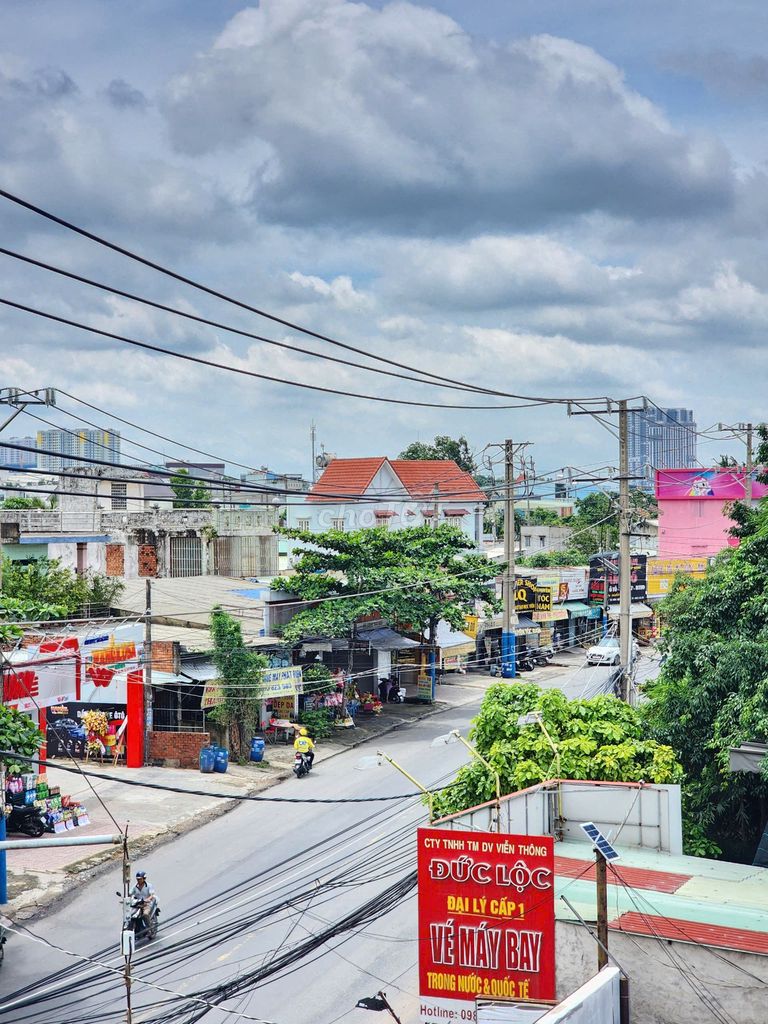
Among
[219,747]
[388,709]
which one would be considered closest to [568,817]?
[219,747]

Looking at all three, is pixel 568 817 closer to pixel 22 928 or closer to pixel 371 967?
pixel 371 967

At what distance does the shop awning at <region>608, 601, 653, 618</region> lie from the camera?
5888 cm

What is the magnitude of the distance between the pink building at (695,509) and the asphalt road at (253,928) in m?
40.1

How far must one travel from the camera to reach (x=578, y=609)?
2240 inches

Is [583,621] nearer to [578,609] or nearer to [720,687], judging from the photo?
[578,609]

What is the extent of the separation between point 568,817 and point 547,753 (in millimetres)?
1232

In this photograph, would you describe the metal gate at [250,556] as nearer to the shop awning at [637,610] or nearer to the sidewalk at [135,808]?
the sidewalk at [135,808]

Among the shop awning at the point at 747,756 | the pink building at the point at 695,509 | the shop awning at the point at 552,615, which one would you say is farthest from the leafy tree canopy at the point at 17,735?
the pink building at the point at 695,509

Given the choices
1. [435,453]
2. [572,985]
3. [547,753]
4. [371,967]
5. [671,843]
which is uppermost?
[435,453]

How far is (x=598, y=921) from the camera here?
42.9 feet

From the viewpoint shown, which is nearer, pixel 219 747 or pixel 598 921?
pixel 598 921

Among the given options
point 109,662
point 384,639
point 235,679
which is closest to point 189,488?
point 109,662

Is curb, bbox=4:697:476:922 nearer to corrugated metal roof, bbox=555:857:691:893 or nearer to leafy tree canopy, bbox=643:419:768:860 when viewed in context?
corrugated metal roof, bbox=555:857:691:893

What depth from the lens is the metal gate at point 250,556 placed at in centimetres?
4669
